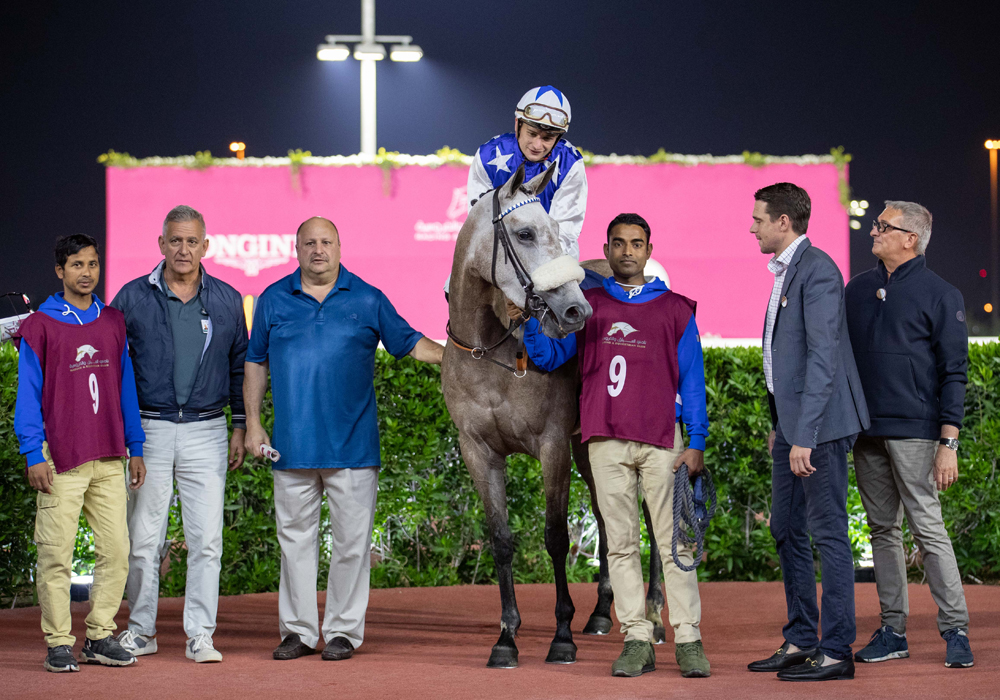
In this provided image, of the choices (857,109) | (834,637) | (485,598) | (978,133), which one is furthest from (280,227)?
(978,133)

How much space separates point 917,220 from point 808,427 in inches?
42.4

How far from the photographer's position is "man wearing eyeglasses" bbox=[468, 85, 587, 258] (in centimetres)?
371

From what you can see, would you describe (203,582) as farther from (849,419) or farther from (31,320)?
(849,419)

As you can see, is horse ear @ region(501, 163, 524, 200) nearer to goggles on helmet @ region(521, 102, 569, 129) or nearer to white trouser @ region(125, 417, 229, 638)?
goggles on helmet @ region(521, 102, 569, 129)

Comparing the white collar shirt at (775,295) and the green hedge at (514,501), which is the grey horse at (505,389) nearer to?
the white collar shirt at (775,295)

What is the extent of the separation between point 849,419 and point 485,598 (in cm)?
260

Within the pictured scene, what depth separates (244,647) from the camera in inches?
156

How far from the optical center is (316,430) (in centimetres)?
378

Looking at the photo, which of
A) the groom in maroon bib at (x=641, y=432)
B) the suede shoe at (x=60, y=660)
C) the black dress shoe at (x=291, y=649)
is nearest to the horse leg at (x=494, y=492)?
the groom in maroon bib at (x=641, y=432)

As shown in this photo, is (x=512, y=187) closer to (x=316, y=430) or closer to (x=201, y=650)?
(x=316, y=430)

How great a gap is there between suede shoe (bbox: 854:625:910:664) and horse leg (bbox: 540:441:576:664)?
44.2 inches


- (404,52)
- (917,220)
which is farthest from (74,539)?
(404,52)

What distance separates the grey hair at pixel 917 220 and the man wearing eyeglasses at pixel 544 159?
1.27m

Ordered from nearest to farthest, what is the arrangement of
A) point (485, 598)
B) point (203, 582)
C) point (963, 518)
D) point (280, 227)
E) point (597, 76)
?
point (203, 582)
point (485, 598)
point (963, 518)
point (280, 227)
point (597, 76)
